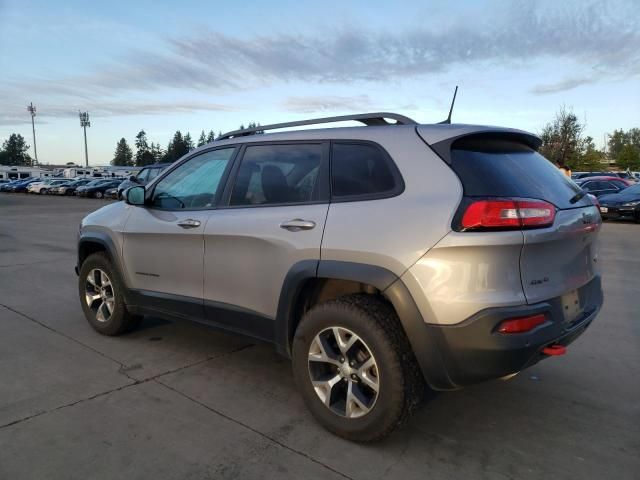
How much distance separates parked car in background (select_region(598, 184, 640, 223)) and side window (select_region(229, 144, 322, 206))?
16.4m

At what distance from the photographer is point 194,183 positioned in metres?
4.25

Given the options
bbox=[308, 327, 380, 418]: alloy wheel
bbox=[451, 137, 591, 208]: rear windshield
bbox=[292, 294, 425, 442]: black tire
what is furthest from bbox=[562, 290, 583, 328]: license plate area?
bbox=[308, 327, 380, 418]: alloy wheel

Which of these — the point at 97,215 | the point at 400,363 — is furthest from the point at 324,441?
the point at 97,215

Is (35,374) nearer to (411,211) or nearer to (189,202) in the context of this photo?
(189,202)

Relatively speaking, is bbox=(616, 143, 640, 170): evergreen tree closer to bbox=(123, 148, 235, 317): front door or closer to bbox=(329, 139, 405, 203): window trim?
bbox=(123, 148, 235, 317): front door

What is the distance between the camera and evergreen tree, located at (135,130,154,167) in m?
132

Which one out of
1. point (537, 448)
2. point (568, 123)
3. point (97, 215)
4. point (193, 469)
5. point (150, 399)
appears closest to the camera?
point (193, 469)

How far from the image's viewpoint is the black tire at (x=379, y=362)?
2801 millimetres

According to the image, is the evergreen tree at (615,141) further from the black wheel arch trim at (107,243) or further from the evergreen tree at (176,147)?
the black wheel arch trim at (107,243)

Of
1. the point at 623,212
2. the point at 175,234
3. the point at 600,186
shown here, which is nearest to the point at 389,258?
the point at 175,234

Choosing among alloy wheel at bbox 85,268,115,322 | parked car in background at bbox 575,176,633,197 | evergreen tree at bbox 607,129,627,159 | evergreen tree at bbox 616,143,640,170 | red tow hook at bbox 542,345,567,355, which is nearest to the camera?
red tow hook at bbox 542,345,567,355

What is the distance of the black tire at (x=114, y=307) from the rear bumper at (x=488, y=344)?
3.08 m

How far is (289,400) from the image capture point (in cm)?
360

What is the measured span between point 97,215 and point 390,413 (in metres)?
3.46
